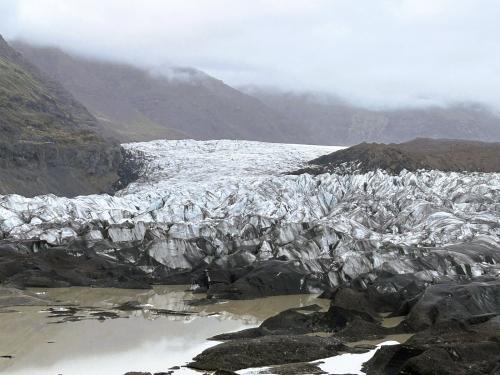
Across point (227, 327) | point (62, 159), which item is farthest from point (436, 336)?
point (62, 159)

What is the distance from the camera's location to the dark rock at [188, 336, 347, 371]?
10.9m

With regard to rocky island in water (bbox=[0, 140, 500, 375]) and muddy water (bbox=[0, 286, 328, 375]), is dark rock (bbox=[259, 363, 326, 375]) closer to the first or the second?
rocky island in water (bbox=[0, 140, 500, 375])

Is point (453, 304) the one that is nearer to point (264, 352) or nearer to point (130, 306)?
point (264, 352)

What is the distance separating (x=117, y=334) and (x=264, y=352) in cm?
455

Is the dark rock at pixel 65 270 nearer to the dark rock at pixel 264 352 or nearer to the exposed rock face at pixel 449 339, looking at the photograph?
the exposed rock face at pixel 449 339

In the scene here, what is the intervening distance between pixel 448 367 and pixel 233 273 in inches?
591

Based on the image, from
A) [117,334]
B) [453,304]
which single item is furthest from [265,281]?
[117,334]

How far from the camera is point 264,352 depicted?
1126 centimetres

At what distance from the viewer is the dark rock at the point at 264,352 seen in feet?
35.6

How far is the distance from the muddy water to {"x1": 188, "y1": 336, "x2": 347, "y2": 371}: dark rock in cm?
51

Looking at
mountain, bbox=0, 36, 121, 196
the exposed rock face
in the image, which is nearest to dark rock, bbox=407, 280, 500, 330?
the exposed rock face

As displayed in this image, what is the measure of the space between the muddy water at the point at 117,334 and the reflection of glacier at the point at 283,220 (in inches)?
207

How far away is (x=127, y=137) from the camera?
443 feet

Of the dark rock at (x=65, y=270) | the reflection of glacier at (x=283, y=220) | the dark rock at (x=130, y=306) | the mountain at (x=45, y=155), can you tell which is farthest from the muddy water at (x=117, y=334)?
the mountain at (x=45, y=155)
